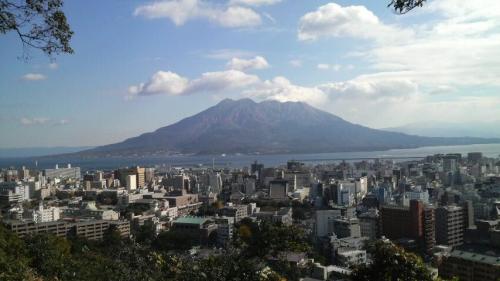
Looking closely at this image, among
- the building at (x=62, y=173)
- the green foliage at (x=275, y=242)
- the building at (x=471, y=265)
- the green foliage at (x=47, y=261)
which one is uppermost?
the green foliage at (x=275, y=242)

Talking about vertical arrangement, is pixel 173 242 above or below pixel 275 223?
below

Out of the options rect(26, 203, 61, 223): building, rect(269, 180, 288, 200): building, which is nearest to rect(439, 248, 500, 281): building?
rect(26, 203, 61, 223): building

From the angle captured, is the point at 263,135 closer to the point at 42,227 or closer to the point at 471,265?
the point at 42,227

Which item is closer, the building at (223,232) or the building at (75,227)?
the building at (75,227)

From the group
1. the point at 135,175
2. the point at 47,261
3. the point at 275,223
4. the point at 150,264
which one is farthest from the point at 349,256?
the point at 135,175

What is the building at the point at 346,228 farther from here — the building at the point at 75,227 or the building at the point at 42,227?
the building at the point at 42,227

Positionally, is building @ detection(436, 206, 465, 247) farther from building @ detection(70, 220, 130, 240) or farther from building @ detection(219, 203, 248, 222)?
building @ detection(70, 220, 130, 240)

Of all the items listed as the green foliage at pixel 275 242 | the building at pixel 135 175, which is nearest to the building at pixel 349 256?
the green foliage at pixel 275 242
